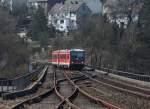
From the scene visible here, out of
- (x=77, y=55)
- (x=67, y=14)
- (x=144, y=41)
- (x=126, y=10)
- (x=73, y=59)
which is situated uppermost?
(x=67, y=14)

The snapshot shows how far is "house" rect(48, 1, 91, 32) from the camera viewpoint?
169125 mm

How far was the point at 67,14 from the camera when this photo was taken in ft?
579

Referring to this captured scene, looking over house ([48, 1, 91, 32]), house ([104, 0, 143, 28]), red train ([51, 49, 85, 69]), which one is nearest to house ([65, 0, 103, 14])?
house ([48, 1, 91, 32])

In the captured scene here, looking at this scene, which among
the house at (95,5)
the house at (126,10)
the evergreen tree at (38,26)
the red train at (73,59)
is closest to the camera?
the red train at (73,59)

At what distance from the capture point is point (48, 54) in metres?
129

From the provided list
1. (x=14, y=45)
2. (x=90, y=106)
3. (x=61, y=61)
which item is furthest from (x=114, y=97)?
(x=14, y=45)

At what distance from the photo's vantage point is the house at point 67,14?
169 meters

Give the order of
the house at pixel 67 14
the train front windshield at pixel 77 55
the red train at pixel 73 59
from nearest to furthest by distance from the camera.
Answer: the red train at pixel 73 59
the train front windshield at pixel 77 55
the house at pixel 67 14

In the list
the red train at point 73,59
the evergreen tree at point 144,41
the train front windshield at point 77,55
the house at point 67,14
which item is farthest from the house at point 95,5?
the train front windshield at point 77,55

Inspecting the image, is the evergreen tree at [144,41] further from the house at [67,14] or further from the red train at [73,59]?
the house at [67,14]

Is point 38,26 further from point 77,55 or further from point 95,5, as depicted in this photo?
point 77,55

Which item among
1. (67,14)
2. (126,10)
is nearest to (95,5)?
(67,14)

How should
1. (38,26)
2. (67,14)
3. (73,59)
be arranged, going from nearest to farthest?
(73,59) < (38,26) < (67,14)

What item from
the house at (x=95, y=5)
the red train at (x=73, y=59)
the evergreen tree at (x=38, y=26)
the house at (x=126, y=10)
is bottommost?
the red train at (x=73, y=59)
